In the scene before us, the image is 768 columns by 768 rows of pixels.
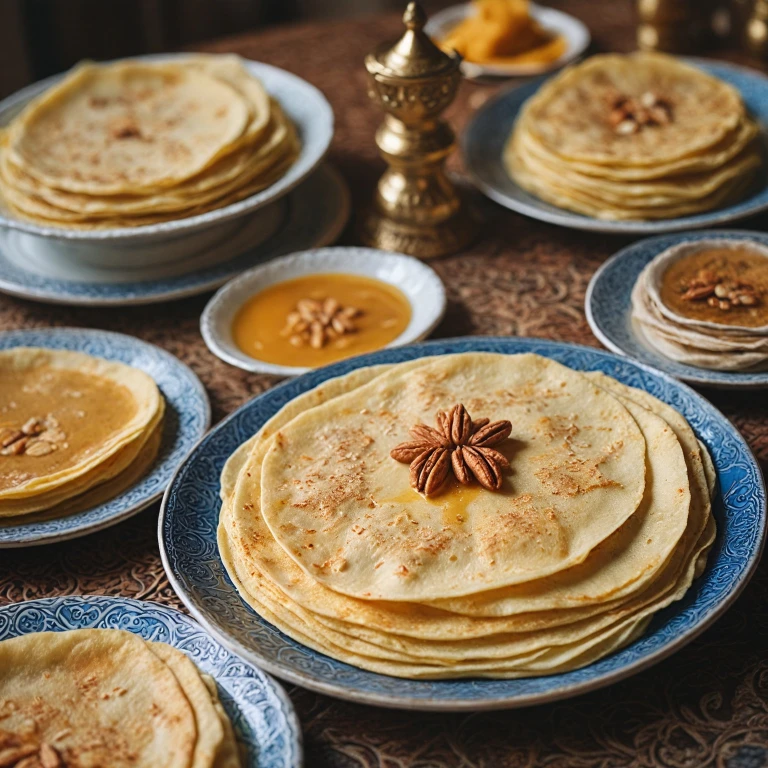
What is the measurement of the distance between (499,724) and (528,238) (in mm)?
1330

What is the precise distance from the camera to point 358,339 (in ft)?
6.35

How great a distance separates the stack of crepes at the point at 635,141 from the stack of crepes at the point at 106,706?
4.57ft

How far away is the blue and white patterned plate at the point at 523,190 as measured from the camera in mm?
2082

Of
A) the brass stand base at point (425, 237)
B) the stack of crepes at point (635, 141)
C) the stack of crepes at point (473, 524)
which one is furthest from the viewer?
the brass stand base at point (425, 237)

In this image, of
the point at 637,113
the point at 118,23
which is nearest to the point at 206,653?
the point at 637,113

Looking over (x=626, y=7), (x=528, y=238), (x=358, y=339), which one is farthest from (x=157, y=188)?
(x=626, y=7)

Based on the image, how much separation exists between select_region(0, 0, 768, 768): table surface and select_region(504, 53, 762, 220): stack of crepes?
129mm

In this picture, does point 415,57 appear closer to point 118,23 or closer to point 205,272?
point 205,272

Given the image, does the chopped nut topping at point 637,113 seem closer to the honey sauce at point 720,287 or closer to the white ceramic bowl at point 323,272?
the honey sauce at point 720,287

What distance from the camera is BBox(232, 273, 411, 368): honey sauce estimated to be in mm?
1908

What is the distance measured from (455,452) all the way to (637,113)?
1.27 m

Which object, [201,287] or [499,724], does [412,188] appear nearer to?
[201,287]

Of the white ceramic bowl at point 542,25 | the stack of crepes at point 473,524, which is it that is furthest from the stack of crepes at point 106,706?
the white ceramic bowl at point 542,25

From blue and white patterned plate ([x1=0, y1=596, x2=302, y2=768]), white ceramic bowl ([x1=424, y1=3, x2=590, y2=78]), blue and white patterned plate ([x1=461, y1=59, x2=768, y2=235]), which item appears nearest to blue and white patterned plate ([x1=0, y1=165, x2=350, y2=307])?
blue and white patterned plate ([x1=461, y1=59, x2=768, y2=235])
